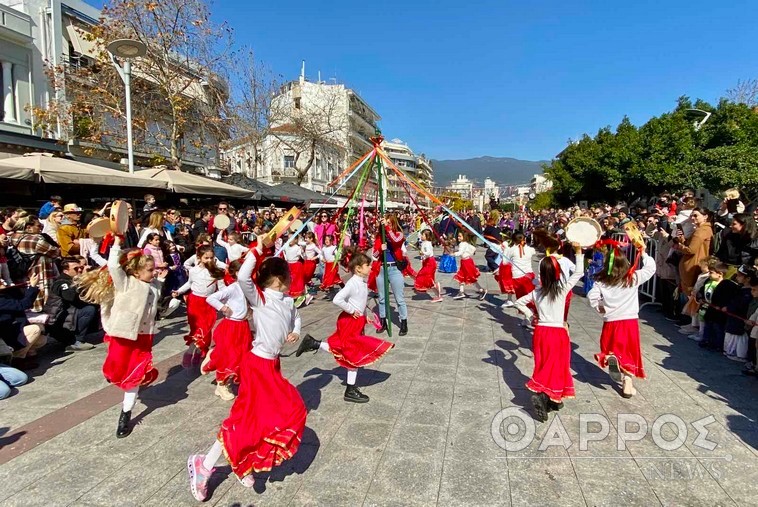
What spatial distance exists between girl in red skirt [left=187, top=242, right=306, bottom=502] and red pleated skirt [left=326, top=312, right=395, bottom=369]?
1.21 meters

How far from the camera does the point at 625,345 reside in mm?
4902

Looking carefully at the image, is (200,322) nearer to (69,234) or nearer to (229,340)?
(229,340)

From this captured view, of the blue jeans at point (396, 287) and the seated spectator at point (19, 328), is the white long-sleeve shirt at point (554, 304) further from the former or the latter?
the seated spectator at point (19, 328)

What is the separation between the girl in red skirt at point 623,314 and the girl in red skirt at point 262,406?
3496 mm

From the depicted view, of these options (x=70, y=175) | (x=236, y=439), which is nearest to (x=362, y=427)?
(x=236, y=439)

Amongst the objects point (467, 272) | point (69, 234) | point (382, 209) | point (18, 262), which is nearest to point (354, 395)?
point (382, 209)

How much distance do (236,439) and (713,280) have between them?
7217mm

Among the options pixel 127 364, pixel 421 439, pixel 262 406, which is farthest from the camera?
pixel 127 364

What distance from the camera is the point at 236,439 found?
312 centimetres

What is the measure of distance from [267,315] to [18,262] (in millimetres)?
4902

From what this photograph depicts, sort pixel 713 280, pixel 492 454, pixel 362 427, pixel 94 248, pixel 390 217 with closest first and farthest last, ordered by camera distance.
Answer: pixel 492 454, pixel 362 427, pixel 94 248, pixel 713 280, pixel 390 217

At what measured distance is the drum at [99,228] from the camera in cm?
467

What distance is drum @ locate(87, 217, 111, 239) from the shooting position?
467 centimetres

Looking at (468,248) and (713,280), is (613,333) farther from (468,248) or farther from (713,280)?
(468,248)
